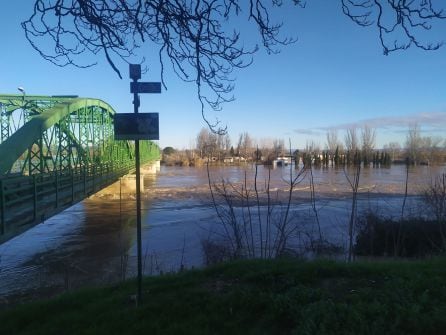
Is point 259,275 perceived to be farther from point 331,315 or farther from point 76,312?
point 76,312

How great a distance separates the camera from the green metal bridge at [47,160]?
41.2 feet

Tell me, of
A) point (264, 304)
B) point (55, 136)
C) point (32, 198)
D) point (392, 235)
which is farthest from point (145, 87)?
point (55, 136)

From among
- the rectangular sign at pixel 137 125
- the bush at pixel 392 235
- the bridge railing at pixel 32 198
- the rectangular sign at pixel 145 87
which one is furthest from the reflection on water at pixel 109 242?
the rectangular sign at pixel 145 87

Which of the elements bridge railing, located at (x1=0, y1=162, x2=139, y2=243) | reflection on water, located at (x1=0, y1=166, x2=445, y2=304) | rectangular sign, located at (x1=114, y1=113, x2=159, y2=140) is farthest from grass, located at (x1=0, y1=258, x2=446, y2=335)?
bridge railing, located at (x1=0, y1=162, x2=139, y2=243)

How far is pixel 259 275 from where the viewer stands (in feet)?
21.1

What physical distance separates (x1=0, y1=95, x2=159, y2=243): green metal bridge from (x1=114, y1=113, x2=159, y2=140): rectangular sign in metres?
6.21

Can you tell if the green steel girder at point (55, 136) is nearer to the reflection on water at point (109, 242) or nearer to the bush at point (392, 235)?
the reflection on water at point (109, 242)

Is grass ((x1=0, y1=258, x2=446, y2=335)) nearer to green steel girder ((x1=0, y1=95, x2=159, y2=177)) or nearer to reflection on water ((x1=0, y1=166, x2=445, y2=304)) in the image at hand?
reflection on water ((x1=0, y1=166, x2=445, y2=304))

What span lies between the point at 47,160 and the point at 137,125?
77.5 ft

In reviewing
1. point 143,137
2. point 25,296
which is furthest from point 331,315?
point 25,296

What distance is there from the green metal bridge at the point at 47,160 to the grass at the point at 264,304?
548 cm

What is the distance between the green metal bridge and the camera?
1256 cm

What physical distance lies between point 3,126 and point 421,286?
42.6 metres

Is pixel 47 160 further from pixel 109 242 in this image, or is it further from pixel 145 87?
pixel 145 87
